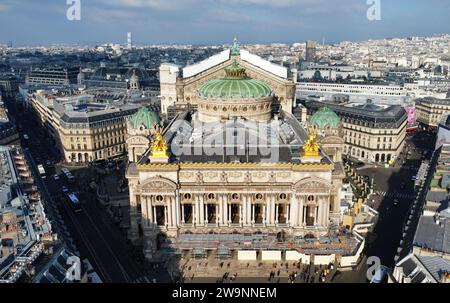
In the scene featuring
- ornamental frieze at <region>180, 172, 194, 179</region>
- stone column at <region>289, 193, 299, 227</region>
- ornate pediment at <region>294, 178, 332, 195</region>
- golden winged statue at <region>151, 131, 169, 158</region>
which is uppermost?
golden winged statue at <region>151, 131, 169, 158</region>

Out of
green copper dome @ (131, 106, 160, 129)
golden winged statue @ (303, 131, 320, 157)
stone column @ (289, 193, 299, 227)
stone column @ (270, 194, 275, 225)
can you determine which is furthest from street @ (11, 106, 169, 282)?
golden winged statue @ (303, 131, 320, 157)

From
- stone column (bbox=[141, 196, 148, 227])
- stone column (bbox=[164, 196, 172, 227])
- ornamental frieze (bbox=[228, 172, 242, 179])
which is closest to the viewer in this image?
ornamental frieze (bbox=[228, 172, 242, 179])

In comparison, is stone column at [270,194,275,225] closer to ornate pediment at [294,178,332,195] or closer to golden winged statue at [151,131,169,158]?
ornate pediment at [294,178,332,195]

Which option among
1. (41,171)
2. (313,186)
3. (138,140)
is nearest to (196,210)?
(313,186)

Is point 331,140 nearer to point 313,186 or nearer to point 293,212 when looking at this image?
point 313,186

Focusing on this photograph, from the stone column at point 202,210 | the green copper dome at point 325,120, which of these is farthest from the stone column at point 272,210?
the green copper dome at point 325,120

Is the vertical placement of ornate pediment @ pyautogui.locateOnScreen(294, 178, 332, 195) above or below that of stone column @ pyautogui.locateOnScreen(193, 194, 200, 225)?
above
